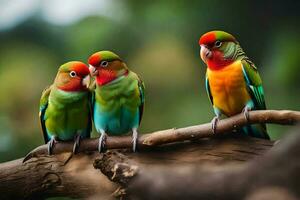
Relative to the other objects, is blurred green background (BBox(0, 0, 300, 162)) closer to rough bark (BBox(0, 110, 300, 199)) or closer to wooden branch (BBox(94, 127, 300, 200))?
rough bark (BBox(0, 110, 300, 199))

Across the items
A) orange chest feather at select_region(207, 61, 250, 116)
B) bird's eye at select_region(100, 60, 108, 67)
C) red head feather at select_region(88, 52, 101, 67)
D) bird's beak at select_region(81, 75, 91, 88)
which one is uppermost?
red head feather at select_region(88, 52, 101, 67)

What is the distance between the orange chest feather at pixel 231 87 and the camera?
8.00 ft

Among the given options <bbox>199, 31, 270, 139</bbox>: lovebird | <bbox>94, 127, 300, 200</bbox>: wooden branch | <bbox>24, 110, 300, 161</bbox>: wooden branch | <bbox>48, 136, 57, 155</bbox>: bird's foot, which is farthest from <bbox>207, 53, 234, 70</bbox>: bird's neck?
<bbox>94, 127, 300, 200</bbox>: wooden branch

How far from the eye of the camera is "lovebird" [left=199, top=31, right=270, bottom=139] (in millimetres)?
2439

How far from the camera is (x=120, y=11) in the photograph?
7133mm

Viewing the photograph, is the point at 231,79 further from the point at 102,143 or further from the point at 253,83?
the point at 102,143

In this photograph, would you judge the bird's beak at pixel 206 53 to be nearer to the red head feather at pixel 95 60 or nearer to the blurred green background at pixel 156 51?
the red head feather at pixel 95 60

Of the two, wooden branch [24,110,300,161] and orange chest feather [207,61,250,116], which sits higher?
orange chest feather [207,61,250,116]

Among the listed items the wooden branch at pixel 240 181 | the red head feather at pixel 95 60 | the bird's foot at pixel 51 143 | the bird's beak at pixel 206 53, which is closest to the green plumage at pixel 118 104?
the red head feather at pixel 95 60

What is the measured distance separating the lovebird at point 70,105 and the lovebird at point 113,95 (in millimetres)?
66

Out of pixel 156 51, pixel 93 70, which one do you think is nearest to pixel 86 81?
pixel 93 70

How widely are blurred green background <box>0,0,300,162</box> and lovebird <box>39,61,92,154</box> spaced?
2622 mm

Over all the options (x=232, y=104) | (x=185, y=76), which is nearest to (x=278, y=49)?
(x=185, y=76)

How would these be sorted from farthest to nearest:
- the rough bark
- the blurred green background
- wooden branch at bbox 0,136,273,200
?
the blurred green background
wooden branch at bbox 0,136,273,200
the rough bark
